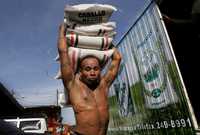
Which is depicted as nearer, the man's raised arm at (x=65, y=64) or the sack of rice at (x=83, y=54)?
the man's raised arm at (x=65, y=64)

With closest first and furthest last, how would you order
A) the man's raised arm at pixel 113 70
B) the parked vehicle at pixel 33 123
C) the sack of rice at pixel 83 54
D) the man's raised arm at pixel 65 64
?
the man's raised arm at pixel 65 64 < the sack of rice at pixel 83 54 < the man's raised arm at pixel 113 70 < the parked vehicle at pixel 33 123

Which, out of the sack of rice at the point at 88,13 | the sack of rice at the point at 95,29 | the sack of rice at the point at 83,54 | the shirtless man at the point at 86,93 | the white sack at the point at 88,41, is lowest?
the shirtless man at the point at 86,93

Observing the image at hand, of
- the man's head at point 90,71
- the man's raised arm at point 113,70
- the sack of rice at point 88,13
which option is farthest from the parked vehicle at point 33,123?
the man's head at point 90,71

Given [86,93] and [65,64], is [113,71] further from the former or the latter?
[65,64]

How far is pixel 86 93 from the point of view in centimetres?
332

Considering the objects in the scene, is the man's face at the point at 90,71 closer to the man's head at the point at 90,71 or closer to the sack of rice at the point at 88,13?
the man's head at the point at 90,71

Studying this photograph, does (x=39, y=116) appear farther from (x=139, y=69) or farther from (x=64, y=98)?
(x=64, y=98)

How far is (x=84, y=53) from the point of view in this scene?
356 cm

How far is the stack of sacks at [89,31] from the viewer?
11.7ft

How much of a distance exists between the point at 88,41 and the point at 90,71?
0.55 metres

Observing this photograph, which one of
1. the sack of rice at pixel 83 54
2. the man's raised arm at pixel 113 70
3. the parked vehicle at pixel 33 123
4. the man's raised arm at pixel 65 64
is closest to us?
the man's raised arm at pixel 65 64

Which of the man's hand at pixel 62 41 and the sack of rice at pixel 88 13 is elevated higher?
the sack of rice at pixel 88 13

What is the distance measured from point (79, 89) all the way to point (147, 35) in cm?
208

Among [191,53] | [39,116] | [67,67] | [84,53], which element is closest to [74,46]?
[84,53]
